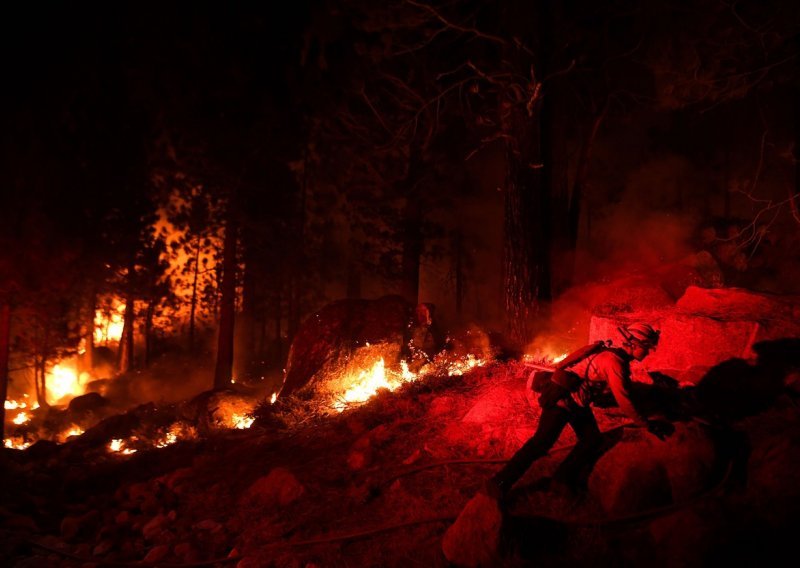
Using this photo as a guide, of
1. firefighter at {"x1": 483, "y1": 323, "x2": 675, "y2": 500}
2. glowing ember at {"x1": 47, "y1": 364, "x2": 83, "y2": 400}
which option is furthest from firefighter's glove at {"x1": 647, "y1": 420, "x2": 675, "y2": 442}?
glowing ember at {"x1": 47, "y1": 364, "x2": 83, "y2": 400}

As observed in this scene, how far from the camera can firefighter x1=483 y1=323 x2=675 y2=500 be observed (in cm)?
491

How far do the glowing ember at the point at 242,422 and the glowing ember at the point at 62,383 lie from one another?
19.2 metres

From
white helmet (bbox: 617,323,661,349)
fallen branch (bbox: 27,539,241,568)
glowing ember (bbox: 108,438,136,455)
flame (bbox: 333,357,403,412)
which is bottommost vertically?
glowing ember (bbox: 108,438,136,455)

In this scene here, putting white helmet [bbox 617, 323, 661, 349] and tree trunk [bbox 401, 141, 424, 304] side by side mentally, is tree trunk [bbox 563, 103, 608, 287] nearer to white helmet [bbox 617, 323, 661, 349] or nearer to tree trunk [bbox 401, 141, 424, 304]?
tree trunk [bbox 401, 141, 424, 304]

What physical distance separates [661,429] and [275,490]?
4508 millimetres

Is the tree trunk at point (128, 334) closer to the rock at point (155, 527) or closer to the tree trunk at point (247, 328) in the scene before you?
the tree trunk at point (247, 328)

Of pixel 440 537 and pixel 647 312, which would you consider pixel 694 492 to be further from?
pixel 647 312

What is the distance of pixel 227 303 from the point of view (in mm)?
18641

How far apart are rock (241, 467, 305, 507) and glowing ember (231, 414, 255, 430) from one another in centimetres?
394

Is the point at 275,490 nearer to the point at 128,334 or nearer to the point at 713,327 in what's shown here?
the point at 713,327

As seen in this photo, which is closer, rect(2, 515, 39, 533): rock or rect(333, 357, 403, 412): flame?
rect(2, 515, 39, 533): rock

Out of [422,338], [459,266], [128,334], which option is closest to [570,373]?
[422,338]

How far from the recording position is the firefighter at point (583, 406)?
4.91 metres

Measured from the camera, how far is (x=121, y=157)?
73.4ft
